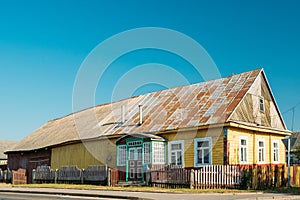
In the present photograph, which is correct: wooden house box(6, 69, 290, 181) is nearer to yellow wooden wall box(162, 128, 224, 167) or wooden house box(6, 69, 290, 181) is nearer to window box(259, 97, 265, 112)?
yellow wooden wall box(162, 128, 224, 167)

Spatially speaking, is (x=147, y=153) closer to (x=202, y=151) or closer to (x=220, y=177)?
(x=202, y=151)

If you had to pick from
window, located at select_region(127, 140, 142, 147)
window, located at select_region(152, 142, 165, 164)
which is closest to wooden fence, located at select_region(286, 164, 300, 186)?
window, located at select_region(152, 142, 165, 164)

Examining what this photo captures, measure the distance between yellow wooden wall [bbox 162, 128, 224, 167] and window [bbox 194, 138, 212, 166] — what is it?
0.27m

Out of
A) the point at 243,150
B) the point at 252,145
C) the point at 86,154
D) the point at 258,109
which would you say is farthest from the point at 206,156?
the point at 86,154

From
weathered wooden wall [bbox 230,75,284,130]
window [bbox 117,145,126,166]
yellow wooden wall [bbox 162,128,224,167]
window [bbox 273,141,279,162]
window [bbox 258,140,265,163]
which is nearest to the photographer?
yellow wooden wall [bbox 162,128,224,167]

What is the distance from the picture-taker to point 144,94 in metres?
40.5

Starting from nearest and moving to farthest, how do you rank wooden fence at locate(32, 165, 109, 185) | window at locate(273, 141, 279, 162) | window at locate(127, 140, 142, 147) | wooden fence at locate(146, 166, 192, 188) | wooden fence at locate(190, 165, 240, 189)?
wooden fence at locate(190, 165, 240, 189)
wooden fence at locate(146, 166, 192, 188)
window at locate(127, 140, 142, 147)
wooden fence at locate(32, 165, 109, 185)
window at locate(273, 141, 279, 162)

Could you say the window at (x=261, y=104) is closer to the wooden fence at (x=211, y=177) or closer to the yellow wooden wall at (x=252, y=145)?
the yellow wooden wall at (x=252, y=145)

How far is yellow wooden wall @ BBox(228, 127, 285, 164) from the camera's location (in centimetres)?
2764

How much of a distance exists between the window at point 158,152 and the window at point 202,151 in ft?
8.95

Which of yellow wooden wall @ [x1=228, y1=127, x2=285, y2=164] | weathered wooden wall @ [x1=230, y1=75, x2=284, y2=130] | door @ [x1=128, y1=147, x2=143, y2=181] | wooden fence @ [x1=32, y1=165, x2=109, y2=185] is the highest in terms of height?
weathered wooden wall @ [x1=230, y1=75, x2=284, y2=130]

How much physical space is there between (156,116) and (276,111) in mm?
Result: 8666

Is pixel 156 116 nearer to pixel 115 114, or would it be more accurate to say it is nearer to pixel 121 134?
pixel 121 134

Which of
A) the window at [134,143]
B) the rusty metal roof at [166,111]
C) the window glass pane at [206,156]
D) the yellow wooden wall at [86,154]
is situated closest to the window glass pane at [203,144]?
the window glass pane at [206,156]
